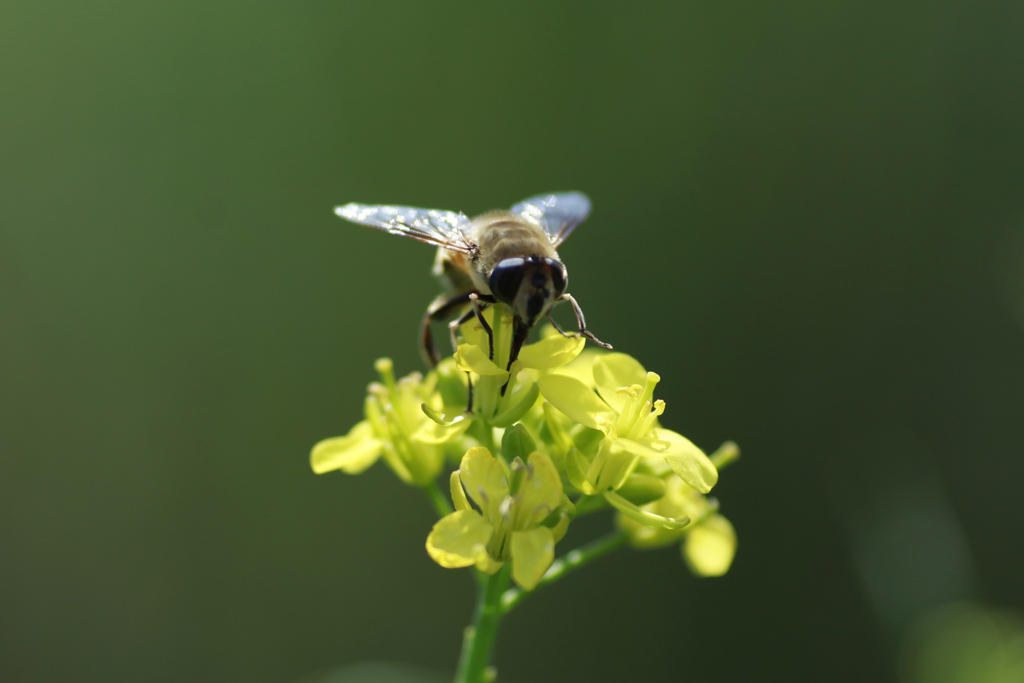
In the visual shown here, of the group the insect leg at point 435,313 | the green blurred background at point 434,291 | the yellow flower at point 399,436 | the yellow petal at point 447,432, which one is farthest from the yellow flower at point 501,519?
the green blurred background at point 434,291

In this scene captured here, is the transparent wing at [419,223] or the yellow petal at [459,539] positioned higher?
the transparent wing at [419,223]

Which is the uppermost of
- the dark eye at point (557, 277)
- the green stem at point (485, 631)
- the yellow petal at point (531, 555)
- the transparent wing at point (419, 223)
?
A: the transparent wing at point (419, 223)

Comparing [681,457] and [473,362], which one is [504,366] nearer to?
[473,362]

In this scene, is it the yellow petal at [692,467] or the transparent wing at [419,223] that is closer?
the yellow petal at [692,467]

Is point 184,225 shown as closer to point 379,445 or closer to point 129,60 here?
point 129,60

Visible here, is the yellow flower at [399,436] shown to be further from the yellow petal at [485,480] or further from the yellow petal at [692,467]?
the yellow petal at [692,467]

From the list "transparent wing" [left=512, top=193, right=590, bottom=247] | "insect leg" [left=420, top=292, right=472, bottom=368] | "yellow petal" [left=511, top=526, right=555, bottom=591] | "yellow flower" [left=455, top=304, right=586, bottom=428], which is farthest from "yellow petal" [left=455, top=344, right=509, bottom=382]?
"transparent wing" [left=512, top=193, right=590, bottom=247]
